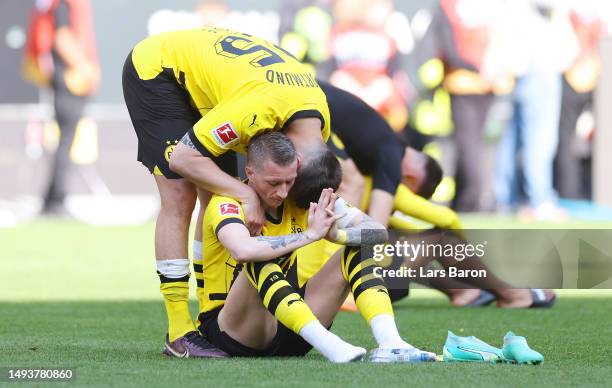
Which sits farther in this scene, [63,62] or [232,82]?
[63,62]

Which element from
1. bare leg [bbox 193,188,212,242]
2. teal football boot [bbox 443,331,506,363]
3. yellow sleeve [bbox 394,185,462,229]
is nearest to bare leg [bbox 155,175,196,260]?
bare leg [bbox 193,188,212,242]

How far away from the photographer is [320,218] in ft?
14.0

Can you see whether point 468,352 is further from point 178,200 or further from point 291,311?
point 178,200

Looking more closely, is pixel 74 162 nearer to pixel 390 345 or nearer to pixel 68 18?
pixel 68 18

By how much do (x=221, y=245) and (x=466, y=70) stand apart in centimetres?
1028

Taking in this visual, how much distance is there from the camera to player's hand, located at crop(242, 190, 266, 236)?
448 cm

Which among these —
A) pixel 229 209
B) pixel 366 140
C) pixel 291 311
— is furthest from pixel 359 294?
pixel 366 140

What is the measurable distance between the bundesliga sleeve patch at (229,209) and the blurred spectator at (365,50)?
10.3 m

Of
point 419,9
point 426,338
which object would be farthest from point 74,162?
point 426,338

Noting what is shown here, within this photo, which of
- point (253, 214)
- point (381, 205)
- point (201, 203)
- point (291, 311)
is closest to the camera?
point (291, 311)

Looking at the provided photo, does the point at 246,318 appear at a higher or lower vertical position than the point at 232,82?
lower

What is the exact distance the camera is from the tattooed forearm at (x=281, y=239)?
429 cm

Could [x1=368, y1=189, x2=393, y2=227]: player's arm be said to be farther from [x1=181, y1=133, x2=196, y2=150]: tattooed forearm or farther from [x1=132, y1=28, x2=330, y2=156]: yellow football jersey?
[x1=181, y1=133, x2=196, y2=150]: tattooed forearm

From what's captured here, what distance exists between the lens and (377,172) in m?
6.82
